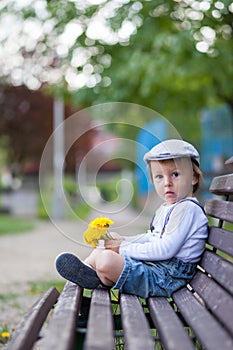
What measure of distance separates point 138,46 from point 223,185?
34.4 ft

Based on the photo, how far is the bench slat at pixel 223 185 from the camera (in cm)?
335

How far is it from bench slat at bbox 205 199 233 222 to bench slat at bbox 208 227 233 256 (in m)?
0.07

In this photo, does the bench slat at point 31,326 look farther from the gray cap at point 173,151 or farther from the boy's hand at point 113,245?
the gray cap at point 173,151

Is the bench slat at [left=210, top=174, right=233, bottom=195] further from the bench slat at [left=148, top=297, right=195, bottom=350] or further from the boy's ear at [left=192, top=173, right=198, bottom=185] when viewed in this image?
the bench slat at [left=148, top=297, right=195, bottom=350]

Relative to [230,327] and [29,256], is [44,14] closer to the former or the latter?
[29,256]

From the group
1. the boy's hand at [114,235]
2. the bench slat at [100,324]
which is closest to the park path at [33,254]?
the boy's hand at [114,235]

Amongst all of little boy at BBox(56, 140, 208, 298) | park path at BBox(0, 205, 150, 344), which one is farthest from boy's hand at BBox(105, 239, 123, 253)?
park path at BBox(0, 205, 150, 344)

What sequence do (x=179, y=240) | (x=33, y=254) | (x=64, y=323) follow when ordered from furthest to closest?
1. (x=33, y=254)
2. (x=179, y=240)
3. (x=64, y=323)

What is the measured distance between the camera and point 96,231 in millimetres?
3504

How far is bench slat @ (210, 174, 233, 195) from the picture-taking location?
335 cm

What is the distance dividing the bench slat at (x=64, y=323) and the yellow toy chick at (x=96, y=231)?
267mm

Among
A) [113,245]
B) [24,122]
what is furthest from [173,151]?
[24,122]

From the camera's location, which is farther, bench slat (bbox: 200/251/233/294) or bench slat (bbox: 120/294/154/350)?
bench slat (bbox: 200/251/233/294)

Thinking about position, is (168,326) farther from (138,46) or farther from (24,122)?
(24,122)
